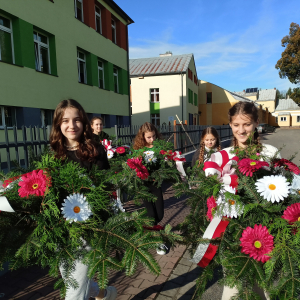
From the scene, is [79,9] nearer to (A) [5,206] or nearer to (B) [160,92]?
(A) [5,206]

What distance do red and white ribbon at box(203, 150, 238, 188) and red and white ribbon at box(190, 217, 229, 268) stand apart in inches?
9.1

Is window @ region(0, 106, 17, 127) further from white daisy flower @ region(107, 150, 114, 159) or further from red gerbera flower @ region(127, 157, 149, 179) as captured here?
red gerbera flower @ region(127, 157, 149, 179)

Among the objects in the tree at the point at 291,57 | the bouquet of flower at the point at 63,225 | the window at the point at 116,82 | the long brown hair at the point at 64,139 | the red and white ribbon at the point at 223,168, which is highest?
the tree at the point at 291,57

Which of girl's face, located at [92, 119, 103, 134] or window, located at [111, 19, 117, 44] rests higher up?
window, located at [111, 19, 117, 44]

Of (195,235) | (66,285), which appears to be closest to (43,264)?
(66,285)

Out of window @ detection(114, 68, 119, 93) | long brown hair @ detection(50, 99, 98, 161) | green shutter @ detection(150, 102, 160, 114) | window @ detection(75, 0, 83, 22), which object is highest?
window @ detection(75, 0, 83, 22)

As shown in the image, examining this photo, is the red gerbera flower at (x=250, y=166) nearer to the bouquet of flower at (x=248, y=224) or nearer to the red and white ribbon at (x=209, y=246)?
the bouquet of flower at (x=248, y=224)

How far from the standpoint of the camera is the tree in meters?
30.0

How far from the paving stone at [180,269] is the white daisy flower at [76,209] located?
2.21 metres

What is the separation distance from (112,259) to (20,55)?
9.07 metres

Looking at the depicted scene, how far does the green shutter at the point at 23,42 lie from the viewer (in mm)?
8117

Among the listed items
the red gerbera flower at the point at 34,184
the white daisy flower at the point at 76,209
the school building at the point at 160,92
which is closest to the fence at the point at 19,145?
the red gerbera flower at the point at 34,184

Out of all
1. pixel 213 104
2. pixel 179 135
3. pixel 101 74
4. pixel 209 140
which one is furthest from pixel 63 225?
pixel 213 104

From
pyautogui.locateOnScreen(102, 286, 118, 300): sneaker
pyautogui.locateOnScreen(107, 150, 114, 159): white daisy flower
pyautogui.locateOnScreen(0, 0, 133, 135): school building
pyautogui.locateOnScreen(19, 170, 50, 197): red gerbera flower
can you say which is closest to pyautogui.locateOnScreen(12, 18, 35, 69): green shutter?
pyautogui.locateOnScreen(0, 0, 133, 135): school building
